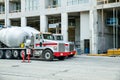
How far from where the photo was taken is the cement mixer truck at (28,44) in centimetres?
2720

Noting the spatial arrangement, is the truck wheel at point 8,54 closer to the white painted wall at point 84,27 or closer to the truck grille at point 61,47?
the truck grille at point 61,47

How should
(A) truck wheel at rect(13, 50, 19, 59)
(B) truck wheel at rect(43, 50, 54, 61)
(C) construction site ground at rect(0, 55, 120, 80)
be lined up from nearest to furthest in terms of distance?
(C) construction site ground at rect(0, 55, 120, 80), (B) truck wheel at rect(43, 50, 54, 61), (A) truck wheel at rect(13, 50, 19, 59)

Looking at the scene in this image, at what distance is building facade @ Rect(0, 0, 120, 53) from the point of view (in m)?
42.0

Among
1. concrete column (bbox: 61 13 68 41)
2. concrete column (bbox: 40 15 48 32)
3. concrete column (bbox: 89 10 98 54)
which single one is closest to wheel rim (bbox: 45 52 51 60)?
concrete column (bbox: 89 10 98 54)

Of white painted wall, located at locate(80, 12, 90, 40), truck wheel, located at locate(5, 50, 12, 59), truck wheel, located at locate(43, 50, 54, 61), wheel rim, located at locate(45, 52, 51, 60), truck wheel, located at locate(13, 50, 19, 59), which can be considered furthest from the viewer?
white painted wall, located at locate(80, 12, 90, 40)

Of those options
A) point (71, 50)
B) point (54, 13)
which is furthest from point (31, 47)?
point (54, 13)

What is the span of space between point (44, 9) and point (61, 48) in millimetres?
23323

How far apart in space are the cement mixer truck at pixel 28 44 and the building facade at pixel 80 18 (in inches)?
564

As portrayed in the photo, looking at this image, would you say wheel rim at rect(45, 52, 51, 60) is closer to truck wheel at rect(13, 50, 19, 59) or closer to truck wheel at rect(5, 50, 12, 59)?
truck wheel at rect(13, 50, 19, 59)

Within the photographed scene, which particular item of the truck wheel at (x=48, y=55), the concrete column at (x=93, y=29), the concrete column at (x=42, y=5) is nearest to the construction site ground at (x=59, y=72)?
the truck wheel at (x=48, y=55)

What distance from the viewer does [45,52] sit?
→ 90.5ft

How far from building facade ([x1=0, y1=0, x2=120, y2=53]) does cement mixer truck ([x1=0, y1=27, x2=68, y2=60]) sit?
14.3 meters

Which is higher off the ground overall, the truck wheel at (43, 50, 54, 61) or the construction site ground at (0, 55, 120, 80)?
the truck wheel at (43, 50, 54, 61)

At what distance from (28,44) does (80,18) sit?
18.8 meters
